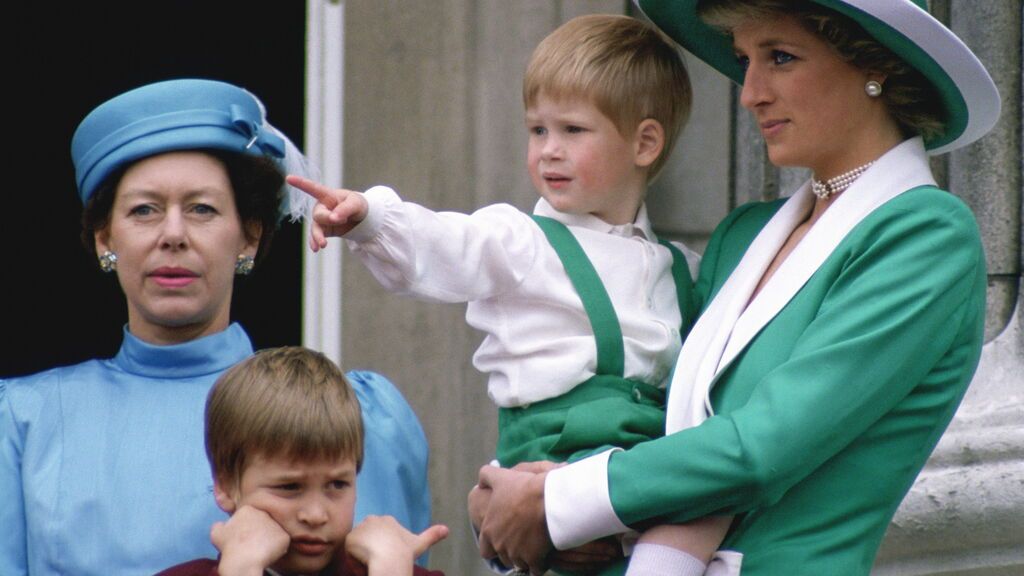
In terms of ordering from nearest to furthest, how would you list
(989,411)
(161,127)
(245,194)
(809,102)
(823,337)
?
(823,337) < (809,102) < (161,127) < (245,194) < (989,411)

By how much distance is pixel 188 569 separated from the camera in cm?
281

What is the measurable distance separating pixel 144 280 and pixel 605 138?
0.85 m

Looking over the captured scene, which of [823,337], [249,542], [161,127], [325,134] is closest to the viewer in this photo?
[249,542]

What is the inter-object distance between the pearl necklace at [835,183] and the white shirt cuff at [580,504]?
0.58 metres

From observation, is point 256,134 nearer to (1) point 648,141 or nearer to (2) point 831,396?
(1) point 648,141

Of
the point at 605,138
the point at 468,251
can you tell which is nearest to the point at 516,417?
the point at 468,251

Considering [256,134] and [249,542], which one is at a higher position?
[256,134]

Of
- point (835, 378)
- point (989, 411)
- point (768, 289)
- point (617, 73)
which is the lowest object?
point (989, 411)

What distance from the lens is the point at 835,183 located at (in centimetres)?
308

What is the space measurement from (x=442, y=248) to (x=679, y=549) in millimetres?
630

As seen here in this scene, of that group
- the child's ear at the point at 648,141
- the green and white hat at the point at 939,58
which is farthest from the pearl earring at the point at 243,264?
the green and white hat at the point at 939,58

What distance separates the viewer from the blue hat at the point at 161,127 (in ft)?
10.7

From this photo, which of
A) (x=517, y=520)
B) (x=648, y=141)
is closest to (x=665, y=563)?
(x=517, y=520)

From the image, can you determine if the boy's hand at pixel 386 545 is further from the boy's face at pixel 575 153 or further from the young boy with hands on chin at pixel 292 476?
the boy's face at pixel 575 153
